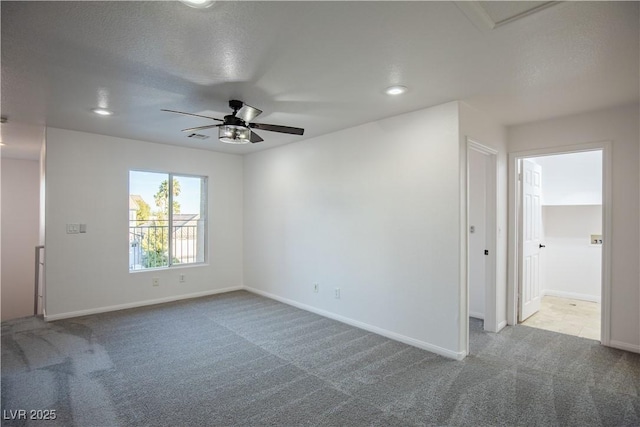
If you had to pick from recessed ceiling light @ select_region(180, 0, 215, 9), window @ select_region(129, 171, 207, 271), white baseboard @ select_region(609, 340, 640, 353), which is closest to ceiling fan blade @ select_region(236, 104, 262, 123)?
recessed ceiling light @ select_region(180, 0, 215, 9)

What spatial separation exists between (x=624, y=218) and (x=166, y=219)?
6.10 metres

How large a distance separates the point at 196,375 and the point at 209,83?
2548 millimetres

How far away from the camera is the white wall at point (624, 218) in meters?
3.34

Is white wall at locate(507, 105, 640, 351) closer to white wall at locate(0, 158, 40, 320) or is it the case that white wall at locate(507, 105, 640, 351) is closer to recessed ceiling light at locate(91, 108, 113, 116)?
recessed ceiling light at locate(91, 108, 113, 116)

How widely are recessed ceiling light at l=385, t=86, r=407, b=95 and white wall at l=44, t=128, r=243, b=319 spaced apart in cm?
386

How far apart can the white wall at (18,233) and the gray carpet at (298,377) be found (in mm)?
3048

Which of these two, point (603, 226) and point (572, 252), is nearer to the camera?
point (603, 226)

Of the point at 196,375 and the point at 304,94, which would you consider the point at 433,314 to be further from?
the point at 304,94

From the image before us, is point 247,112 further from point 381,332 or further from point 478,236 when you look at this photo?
point 478,236

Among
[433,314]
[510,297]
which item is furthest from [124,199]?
[510,297]

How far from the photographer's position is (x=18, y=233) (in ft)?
21.0

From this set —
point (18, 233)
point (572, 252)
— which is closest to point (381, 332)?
point (572, 252)

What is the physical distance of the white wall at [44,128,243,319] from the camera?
4.40 m

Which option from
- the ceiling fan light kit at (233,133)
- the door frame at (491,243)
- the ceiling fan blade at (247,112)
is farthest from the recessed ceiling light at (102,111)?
the door frame at (491,243)
